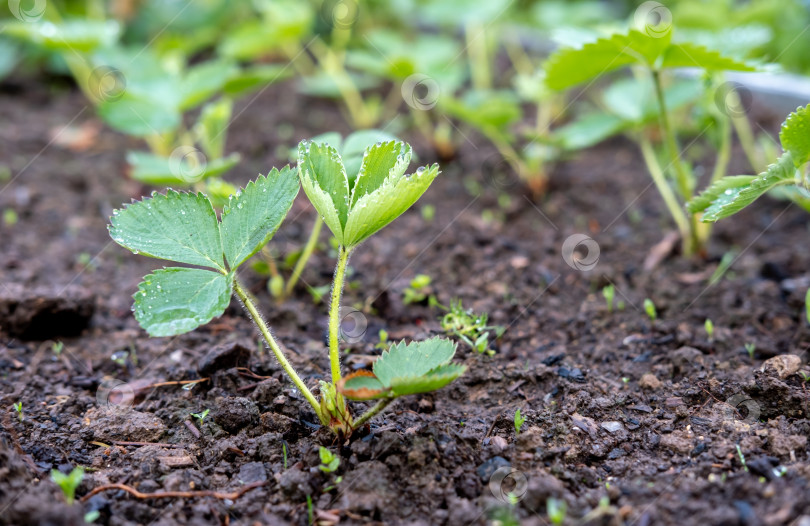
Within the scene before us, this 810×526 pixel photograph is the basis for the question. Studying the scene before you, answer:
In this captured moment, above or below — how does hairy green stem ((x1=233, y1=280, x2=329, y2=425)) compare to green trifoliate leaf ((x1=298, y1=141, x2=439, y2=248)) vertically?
below

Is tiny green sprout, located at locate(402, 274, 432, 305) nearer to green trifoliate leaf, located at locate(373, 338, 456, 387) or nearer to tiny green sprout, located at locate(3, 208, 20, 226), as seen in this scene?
green trifoliate leaf, located at locate(373, 338, 456, 387)

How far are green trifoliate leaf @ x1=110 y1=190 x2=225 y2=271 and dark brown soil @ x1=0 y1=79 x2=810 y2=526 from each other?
297mm

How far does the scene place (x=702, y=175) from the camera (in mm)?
2537

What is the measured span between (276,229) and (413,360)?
35cm

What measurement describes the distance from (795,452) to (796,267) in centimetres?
96

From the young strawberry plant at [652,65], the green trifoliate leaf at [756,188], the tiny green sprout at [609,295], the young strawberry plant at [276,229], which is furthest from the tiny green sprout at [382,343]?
the young strawberry plant at [652,65]

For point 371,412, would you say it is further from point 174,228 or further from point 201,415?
point 174,228

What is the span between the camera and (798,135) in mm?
1344

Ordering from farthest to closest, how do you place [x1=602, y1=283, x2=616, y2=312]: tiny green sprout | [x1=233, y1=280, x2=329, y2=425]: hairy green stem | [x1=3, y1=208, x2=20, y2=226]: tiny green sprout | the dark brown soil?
1. [x1=3, y1=208, x2=20, y2=226]: tiny green sprout
2. [x1=602, y1=283, x2=616, y2=312]: tiny green sprout
3. [x1=233, y1=280, x2=329, y2=425]: hairy green stem
4. the dark brown soil

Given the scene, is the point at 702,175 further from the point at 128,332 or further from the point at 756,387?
the point at 128,332

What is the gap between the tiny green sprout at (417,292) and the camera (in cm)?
181

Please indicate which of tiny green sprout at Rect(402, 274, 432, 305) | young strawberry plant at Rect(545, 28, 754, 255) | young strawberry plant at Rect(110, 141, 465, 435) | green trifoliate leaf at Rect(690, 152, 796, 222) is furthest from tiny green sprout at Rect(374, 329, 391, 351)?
young strawberry plant at Rect(545, 28, 754, 255)

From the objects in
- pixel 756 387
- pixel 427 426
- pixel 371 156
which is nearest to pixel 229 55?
pixel 371 156

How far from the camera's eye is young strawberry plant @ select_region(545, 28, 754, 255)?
167 cm
